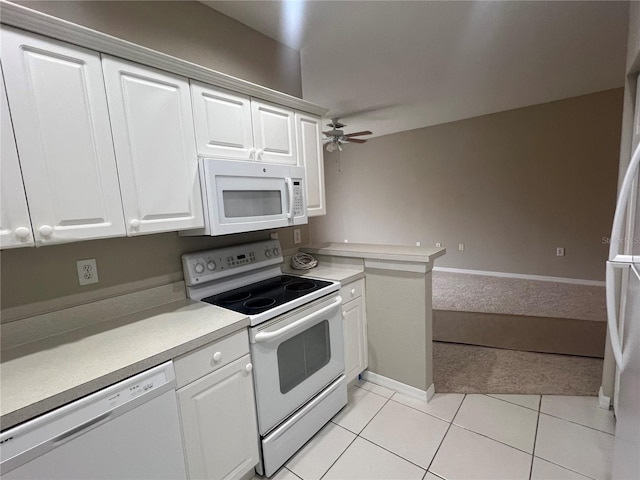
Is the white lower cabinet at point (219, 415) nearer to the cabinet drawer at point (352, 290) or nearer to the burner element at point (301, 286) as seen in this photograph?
the burner element at point (301, 286)

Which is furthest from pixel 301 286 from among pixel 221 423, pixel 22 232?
pixel 22 232

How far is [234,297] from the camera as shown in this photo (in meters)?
1.78

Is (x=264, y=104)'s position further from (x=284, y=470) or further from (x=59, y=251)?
(x=284, y=470)

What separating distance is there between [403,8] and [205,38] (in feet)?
4.33

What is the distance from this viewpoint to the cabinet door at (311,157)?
6.97ft

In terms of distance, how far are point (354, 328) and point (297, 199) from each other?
1.02m

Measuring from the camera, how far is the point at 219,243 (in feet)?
6.50

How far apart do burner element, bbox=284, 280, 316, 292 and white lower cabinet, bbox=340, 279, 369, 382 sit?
0.76 ft

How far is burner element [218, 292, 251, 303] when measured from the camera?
1.72 m

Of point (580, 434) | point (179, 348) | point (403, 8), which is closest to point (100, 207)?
point (179, 348)

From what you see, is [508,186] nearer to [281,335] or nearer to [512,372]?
[512,372]

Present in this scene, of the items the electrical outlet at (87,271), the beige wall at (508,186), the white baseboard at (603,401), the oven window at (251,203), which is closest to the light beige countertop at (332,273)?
the oven window at (251,203)

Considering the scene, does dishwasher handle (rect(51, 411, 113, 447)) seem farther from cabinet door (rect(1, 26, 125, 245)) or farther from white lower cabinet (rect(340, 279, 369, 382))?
white lower cabinet (rect(340, 279, 369, 382))

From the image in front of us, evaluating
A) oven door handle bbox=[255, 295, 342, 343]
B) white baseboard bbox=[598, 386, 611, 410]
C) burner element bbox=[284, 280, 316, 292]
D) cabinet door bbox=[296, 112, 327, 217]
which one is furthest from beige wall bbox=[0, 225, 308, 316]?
white baseboard bbox=[598, 386, 611, 410]
